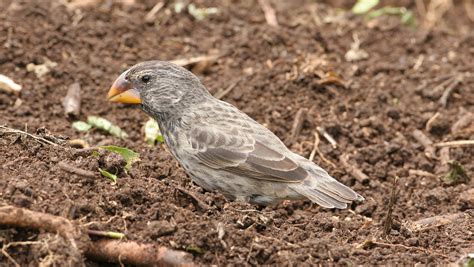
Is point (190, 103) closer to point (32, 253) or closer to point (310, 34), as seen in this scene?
point (32, 253)

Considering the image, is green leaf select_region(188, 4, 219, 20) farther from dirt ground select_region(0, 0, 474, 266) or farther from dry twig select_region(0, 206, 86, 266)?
dry twig select_region(0, 206, 86, 266)

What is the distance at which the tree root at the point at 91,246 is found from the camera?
4.68m

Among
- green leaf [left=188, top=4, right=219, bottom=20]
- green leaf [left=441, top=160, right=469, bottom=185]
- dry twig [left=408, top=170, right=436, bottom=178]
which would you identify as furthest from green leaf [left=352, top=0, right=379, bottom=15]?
green leaf [left=441, top=160, right=469, bottom=185]

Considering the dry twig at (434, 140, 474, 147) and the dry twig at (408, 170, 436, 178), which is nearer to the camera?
the dry twig at (408, 170, 436, 178)

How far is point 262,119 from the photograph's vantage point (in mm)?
8117

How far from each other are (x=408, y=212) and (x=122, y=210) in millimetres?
2779

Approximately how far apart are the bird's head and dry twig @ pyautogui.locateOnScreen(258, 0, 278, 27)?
→ 11.0ft

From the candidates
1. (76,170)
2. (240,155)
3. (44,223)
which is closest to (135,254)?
(44,223)

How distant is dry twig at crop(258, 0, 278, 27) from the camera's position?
1006cm

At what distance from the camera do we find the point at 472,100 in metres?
8.83

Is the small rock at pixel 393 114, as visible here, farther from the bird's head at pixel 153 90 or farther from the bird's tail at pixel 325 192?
the bird's head at pixel 153 90

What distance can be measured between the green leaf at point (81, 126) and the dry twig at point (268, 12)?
315cm

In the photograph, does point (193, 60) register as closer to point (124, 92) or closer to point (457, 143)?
point (124, 92)

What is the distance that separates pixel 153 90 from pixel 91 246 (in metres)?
2.29
